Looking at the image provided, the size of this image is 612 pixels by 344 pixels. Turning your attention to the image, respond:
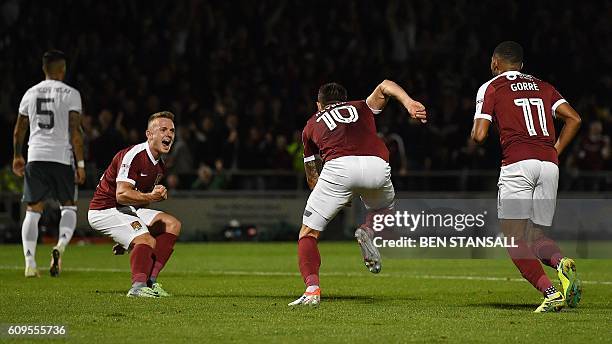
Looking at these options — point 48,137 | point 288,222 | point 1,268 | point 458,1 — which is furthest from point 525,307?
point 458,1

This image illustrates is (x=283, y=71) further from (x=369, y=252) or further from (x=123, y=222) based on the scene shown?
(x=369, y=252)

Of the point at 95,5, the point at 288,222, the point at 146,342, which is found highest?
the point at 95,5

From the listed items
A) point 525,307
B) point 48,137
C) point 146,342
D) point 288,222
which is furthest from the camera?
point 288,222

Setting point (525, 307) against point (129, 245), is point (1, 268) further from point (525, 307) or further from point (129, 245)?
point (525, 307)

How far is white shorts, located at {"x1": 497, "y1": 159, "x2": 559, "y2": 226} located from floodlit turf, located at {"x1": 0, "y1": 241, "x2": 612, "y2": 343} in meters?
0.82

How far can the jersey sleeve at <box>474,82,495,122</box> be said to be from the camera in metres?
9.84

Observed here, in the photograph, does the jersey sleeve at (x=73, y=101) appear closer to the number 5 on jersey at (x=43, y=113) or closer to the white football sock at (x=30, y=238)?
the number 5 on jersey at (x=43, y=113)

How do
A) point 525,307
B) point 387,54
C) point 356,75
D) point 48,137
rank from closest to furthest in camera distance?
1. point 525,307
2. point 48,137
3. point 356,75
4. point 387,54

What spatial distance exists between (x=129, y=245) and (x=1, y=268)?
488cm

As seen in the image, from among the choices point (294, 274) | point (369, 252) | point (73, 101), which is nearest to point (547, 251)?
point (369, 252)

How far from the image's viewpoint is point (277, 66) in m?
26.0

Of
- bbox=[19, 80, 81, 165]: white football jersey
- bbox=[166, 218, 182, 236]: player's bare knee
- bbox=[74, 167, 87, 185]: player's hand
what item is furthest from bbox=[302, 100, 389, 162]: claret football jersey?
bbox=[19, 80, 81, 165]: white football jersey

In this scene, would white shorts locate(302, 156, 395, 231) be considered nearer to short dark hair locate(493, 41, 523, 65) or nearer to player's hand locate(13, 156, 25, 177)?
short dark hair locate(493, 41, 523, 65)

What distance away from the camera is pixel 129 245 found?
11109 millimetres
